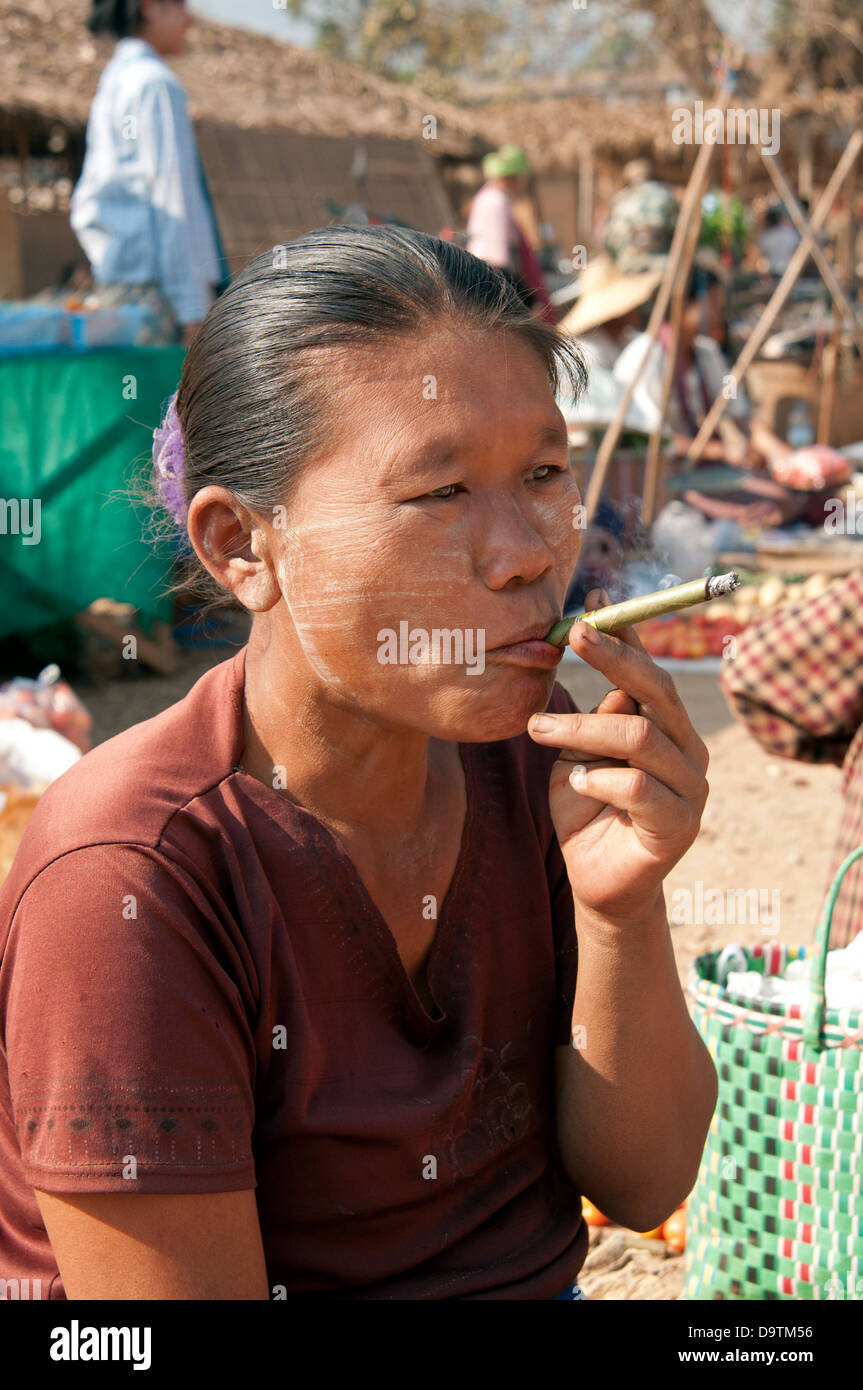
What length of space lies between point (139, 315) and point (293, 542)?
173 inches

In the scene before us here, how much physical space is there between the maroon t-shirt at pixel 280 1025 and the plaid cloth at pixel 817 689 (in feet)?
3.00

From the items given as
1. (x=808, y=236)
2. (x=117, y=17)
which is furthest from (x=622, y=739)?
(x=808, y=236)

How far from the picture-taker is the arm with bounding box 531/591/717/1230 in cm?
137

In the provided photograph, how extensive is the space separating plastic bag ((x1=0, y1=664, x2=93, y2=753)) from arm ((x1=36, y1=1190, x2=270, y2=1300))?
2672mm

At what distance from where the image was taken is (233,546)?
1.48 meters

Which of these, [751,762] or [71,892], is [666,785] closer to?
[71,892]

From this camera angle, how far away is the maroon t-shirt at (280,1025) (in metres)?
1.21

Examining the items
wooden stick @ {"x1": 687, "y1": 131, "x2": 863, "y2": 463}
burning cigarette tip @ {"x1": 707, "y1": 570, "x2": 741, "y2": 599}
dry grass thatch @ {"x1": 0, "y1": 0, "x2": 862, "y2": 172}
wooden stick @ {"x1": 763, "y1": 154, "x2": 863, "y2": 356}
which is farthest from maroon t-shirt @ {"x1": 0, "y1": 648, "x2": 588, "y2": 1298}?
dry grass thatch @ {"x1": 0, "y1": 0, "x2": 862, "y2": 172}

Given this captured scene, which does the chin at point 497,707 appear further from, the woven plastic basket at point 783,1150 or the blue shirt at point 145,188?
the blue shirt at point 145,188

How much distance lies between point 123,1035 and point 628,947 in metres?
0.62

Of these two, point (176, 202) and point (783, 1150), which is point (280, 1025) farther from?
point (176, 202)
